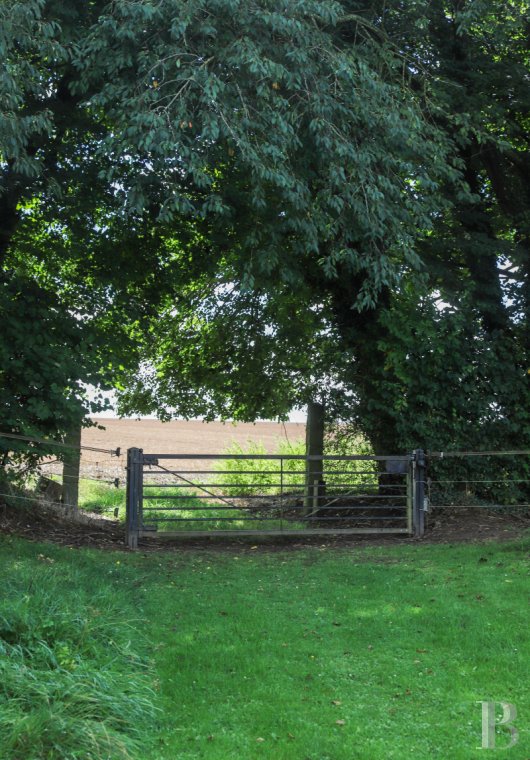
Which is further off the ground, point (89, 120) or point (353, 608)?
point (89, 120)

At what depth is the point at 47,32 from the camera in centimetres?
723

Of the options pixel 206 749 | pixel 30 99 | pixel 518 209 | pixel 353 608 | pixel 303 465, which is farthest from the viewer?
pixel 303 465

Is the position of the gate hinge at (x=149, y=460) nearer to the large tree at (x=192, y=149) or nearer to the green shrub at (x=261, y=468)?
the large tree at (x=192, y=149)

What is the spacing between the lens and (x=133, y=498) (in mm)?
10422

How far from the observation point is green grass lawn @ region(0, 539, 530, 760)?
420 cm

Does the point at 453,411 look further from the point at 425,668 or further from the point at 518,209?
the point at 425,668

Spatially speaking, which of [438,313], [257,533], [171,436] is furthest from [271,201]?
[171,436]

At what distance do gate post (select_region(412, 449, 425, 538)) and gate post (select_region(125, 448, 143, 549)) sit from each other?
3943 millimetres

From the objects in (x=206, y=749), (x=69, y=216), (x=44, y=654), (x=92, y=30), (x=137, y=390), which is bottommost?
(x=206, y=749)

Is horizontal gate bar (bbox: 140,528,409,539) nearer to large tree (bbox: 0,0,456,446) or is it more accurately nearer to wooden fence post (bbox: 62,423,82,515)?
wooden fence post (bbox: 62,423,82,515)

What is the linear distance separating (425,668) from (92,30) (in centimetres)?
703

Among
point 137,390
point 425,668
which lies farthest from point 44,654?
point 137,390

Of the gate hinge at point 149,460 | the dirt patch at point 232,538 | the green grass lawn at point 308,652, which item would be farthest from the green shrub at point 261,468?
the green grass lawn at point 308,652

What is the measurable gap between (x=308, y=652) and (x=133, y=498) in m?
5.34
